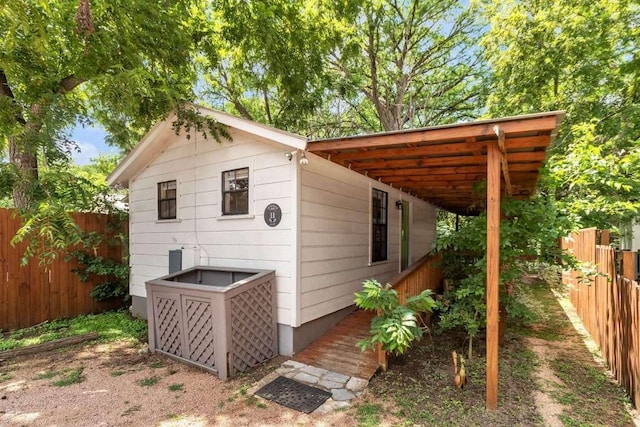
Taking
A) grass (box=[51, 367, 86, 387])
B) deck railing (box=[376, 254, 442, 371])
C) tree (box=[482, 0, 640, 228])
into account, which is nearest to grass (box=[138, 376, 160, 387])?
grass (box=[51, 367, 86, 387])

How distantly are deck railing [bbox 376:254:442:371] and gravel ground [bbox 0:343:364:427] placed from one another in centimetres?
102

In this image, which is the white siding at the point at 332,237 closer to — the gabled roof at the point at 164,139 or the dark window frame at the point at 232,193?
the gabled roof at the point at 164,139

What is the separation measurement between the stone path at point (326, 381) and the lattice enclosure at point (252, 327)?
349 millimetres

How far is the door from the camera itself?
316 inches

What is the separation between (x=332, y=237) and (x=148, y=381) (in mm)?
3146

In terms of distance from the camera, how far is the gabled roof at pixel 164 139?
4352 mm

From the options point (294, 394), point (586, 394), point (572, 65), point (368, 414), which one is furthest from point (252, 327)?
point (572, 65)

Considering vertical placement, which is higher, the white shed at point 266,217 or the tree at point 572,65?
the tree at point 572,65

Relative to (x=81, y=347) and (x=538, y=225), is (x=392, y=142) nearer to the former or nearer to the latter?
(x=538, y=225)

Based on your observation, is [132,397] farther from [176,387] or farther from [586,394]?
[586,394]

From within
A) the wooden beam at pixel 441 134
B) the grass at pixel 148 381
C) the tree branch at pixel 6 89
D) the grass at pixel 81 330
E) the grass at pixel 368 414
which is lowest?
the grass at pixel 81 330

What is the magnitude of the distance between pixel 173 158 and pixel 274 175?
8.96ft

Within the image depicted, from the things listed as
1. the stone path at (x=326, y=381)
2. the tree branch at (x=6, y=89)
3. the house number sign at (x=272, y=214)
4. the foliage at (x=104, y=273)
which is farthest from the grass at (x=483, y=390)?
the tree branch at (x=6, y=89)

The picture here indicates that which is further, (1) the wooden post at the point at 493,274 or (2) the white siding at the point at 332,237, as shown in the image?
(2) the white siding at the point at 332,237
